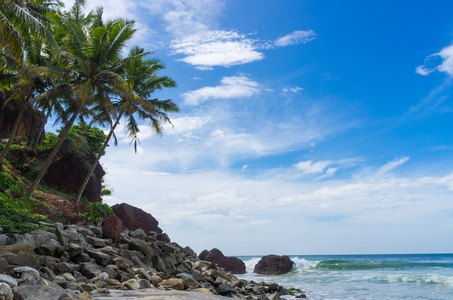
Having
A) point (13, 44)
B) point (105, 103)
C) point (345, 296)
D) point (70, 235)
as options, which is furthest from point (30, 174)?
point (345, 296)

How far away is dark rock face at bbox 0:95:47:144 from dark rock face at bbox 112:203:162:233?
13307 millimetres

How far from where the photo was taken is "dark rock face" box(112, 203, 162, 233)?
14656mm

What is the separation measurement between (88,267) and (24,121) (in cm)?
2349

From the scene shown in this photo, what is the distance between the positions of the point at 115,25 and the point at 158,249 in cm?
1163

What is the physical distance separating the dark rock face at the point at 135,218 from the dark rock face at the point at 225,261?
700 cm

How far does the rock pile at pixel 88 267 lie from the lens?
5.29m

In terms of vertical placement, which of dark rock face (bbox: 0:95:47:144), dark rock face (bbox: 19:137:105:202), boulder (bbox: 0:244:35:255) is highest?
dark rock face (bbox: 0:95:47:144)

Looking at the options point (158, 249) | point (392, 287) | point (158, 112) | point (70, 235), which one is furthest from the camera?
point (158, 112)

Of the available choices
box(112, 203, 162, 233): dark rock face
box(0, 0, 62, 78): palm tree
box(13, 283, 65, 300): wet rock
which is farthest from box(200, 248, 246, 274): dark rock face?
box(13, 283, 65, 300): wet rock

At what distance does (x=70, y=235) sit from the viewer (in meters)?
9.47

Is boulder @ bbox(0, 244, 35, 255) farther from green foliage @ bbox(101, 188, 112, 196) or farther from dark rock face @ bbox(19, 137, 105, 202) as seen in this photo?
green foliage @ bbox(101, 188, 112, 196)

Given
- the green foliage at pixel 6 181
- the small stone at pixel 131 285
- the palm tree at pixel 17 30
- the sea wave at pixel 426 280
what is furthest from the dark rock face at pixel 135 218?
the sea wave at pixel 426 280

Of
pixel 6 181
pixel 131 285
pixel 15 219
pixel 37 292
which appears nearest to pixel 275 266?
pixel 6 181

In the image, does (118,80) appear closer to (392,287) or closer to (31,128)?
(31,128)
